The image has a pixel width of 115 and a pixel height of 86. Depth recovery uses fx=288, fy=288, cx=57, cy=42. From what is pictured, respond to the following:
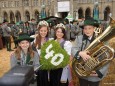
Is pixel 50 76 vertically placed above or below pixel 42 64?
below

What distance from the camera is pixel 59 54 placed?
13.6ft

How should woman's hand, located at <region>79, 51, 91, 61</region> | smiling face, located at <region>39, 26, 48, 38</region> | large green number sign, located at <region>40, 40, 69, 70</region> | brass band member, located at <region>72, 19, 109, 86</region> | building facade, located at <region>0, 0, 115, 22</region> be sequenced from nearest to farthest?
woman's hand, located at <region>79, 51, 91, 61</region> < brass band member, located at <region>72, 19, 109, 86</region> < large green number sign, located at <region>40, 40, 69, 70</region> < smiling face, located at <region>39, 26, 48, 38</region> < building facade, located at <region>0, 0, 115, 22</region>

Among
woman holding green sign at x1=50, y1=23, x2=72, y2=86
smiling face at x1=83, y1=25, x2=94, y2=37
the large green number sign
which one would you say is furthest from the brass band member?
woman holding green sign at x1=50, y1=23, x2=72, y2=86

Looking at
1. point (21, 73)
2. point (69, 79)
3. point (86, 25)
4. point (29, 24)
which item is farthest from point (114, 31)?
point (29, 24)

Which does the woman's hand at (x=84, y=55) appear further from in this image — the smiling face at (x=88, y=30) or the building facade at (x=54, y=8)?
the building facade at (x=54, y=8)

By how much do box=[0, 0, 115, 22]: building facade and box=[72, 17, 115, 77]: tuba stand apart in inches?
1346

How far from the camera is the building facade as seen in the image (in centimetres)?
4600

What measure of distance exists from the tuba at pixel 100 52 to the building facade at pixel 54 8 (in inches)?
1346

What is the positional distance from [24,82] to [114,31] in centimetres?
124

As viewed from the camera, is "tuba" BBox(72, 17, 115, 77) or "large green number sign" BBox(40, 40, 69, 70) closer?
"tuba" BBox(72, 17, 115, 77)

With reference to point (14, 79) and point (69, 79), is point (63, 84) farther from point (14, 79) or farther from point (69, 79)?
point (14, 79)

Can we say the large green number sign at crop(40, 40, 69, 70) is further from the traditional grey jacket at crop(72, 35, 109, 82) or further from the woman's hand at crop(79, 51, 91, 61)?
the woman's hand at crop(79, 51, 91, 61)

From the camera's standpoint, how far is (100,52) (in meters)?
3.29

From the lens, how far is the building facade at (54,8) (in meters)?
46.0
